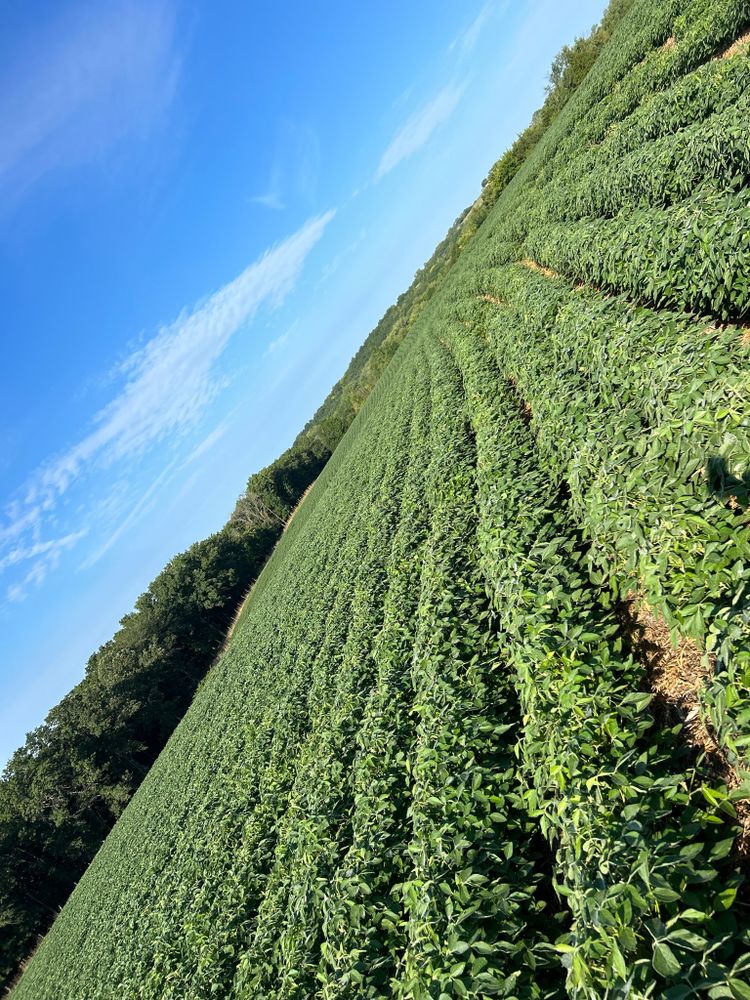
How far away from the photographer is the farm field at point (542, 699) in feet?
14.6

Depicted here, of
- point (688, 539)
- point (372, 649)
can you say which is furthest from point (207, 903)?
point (688, 539)

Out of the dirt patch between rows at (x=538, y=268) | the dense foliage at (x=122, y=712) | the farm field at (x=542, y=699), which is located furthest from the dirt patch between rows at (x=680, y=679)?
the dense foliage at (x=122, y=712)

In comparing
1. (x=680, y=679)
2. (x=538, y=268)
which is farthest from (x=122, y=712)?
(x=680, y=679)

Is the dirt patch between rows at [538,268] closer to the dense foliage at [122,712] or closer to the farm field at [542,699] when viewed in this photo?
the farm field at [542,699]

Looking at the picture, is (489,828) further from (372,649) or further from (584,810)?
(372,649)

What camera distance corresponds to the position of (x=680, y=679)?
602cm

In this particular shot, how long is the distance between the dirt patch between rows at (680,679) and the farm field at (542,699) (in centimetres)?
4

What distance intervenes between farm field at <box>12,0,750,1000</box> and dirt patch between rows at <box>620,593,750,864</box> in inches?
1.4

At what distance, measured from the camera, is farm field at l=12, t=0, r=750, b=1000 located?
446 cm

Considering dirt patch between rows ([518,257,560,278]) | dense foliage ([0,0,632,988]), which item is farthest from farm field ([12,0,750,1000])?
dense foliage ([0,0,632,988])

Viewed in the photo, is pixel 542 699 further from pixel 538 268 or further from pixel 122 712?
pixel 122 712

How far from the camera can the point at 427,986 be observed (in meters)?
4.88

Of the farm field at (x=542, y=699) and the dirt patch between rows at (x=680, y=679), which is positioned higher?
the farm field at (x=542, y=699)

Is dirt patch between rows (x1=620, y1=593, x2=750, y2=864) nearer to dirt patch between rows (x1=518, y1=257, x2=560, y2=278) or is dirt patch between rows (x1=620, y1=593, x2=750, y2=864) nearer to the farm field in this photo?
the farm field
